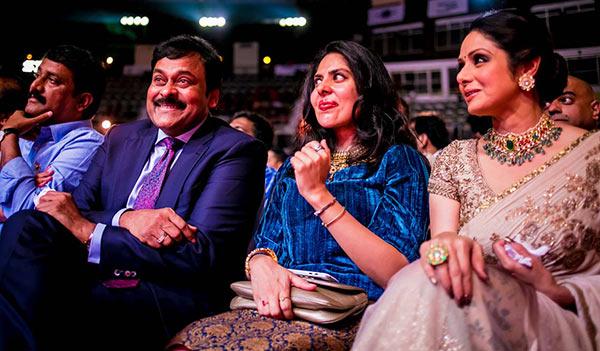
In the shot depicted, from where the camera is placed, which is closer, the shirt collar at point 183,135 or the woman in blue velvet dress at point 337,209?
the woman in blue velvet dress at point 337,209

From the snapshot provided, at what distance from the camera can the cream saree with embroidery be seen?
3.69 ft

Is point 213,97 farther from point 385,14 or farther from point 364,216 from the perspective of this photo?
point 385,14

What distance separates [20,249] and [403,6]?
21878mm

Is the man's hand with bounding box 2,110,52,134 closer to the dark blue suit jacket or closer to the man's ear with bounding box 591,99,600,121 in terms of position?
the dark blue suit jacket

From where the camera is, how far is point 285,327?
1.49 m

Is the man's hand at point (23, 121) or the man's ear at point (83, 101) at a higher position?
the man's ear at point (83, 101)

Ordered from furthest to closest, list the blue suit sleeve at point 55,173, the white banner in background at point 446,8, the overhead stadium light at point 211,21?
the overhead stadium light at point 211,21, the white banner in background at point 446,8, the blue suit sleeve at point 55,173

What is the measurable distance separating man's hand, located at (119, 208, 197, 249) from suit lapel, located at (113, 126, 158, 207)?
34cm

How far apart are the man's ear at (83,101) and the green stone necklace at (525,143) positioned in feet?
6.77

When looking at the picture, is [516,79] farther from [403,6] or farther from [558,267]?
[403,6]

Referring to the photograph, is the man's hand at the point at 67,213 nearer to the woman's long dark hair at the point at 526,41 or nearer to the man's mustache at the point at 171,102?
the man's mustache at the point at 171,102

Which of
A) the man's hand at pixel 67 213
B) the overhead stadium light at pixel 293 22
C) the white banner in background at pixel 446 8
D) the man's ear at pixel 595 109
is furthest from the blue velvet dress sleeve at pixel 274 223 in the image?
the overhead stadium light at pixel 293 22

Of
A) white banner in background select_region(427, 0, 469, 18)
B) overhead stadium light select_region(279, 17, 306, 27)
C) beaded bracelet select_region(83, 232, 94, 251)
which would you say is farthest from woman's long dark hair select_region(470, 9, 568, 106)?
overhead stadium light select_region(279, 17, 306, 27)

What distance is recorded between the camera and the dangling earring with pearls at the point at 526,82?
159 cm
